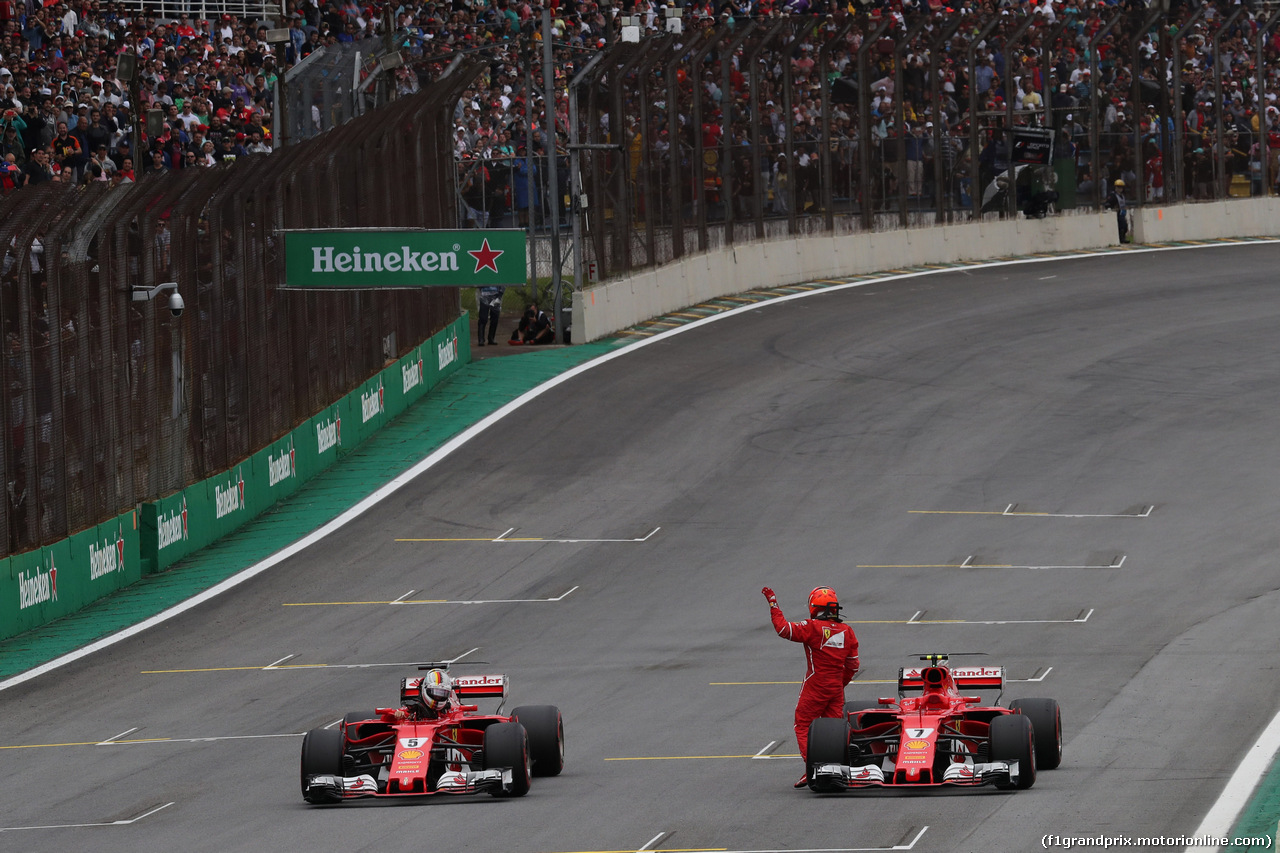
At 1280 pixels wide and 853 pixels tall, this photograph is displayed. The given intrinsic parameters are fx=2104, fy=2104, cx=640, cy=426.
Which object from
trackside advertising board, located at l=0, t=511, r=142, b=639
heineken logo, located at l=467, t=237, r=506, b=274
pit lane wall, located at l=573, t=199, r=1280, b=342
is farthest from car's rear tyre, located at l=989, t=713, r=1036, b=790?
pit lane wall, located at l=573, t=199, r=1280, b=342

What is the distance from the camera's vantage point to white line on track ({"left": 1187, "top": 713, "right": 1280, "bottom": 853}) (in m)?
12.1

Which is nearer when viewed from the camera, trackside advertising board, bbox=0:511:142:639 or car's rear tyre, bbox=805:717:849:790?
car's rear tyre, bbox=805:717:849:790

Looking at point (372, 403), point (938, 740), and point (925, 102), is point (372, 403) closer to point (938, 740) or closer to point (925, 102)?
point (925, 102)

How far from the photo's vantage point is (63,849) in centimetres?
1262

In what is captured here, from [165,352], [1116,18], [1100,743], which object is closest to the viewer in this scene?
[1100,743]

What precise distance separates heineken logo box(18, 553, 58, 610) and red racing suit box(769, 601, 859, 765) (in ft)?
32.6

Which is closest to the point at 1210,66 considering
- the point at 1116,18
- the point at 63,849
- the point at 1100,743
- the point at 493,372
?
the point at 1116,18

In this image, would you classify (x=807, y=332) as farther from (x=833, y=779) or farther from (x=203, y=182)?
(x=833, y=779)

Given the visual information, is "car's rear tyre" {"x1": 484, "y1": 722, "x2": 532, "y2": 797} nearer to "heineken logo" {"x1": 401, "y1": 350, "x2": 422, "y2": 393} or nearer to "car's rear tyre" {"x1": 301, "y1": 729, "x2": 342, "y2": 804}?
"car's rear tyre" {"x1": 301, "y1": 729, "x2": 342, "y2": 804}

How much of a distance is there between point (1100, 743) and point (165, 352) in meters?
13.7

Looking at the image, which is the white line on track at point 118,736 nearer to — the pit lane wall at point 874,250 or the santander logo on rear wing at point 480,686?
the santander logo on rear wing at point 480,686

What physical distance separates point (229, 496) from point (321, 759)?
13.2 m

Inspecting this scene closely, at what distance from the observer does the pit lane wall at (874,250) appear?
37.4m

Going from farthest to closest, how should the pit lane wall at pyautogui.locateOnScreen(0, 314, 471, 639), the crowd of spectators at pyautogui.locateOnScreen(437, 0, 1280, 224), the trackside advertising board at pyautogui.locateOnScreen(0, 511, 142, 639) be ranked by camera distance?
the crowd of spectators at pyautogui.locateOnScreen(437, 0, 1280, 224), the pit lane wall at pyautogui.locateOnScreen(0, 314, 471, 639), the trackside advertising board at pyautogui.locateOnScreen(0, 511, 142, 639)
